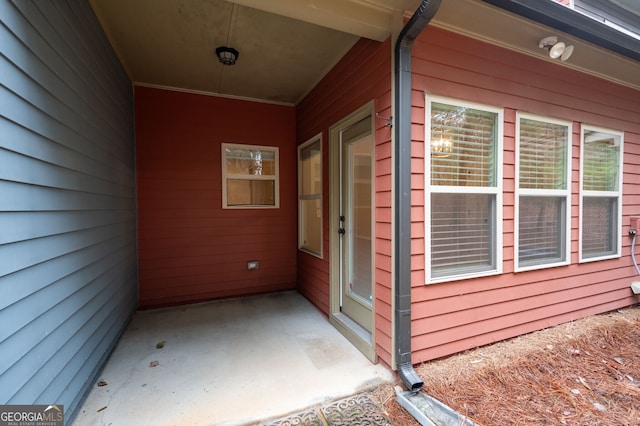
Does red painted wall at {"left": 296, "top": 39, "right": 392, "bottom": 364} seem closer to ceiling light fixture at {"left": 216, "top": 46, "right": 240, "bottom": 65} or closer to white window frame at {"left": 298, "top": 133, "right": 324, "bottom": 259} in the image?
white window frame at {"left": 298, "top": 133, "right": 324, "bottom": 259}

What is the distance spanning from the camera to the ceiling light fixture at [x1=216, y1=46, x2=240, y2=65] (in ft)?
8.82

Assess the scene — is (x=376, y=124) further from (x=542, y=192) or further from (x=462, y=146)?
(x=542, y=192)

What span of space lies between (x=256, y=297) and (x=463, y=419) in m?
2.91

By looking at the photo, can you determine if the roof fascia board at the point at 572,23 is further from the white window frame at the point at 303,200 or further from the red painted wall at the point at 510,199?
the white window frame at the point at 303,200

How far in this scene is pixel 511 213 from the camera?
250 cm

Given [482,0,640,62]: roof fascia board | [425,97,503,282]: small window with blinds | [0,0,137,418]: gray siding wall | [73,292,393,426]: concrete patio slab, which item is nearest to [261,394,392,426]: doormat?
[73,292,393,426]: concrete patio slab

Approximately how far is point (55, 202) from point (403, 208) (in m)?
2.23

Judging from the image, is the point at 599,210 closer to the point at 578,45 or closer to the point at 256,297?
the point at 578,45

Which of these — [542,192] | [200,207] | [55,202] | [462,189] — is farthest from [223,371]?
[542,192]

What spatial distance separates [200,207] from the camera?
3695mm

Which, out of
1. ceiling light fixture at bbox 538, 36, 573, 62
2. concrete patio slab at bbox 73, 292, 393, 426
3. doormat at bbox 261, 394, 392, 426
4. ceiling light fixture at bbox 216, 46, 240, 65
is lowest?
doormat at bbox 261, 394, 392, 426

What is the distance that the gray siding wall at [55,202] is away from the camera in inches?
48.0

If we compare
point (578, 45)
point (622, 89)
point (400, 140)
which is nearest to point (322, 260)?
point (400, 140)

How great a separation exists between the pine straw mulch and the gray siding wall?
80.1 inches
